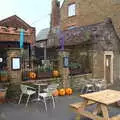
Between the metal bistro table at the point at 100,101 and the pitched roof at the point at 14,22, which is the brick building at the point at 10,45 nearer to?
the metal bistro table at the point at 100,101

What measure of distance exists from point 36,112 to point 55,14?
18.4 m

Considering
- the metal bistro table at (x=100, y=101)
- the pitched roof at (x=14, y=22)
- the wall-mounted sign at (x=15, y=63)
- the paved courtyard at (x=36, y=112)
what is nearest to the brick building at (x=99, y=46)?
the pitched roof at (x=14, y=22)

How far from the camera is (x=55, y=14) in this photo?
24328mm

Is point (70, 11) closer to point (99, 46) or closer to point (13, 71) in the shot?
point (99, 46)

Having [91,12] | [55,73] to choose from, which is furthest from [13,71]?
[91,12]

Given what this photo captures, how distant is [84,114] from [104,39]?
8558 millimetres

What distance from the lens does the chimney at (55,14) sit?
78.6 feet

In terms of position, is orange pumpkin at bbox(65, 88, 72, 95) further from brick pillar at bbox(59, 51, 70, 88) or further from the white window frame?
the white window frame

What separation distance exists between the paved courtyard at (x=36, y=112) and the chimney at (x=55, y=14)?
1686 cm

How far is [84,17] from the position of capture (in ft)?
67.6

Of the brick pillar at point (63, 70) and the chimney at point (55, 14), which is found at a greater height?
the chimney at point (55, 14)

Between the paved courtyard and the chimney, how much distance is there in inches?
664

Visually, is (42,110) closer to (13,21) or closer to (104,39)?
(104,39)

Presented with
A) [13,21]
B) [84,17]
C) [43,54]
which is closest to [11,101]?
[43,54]
